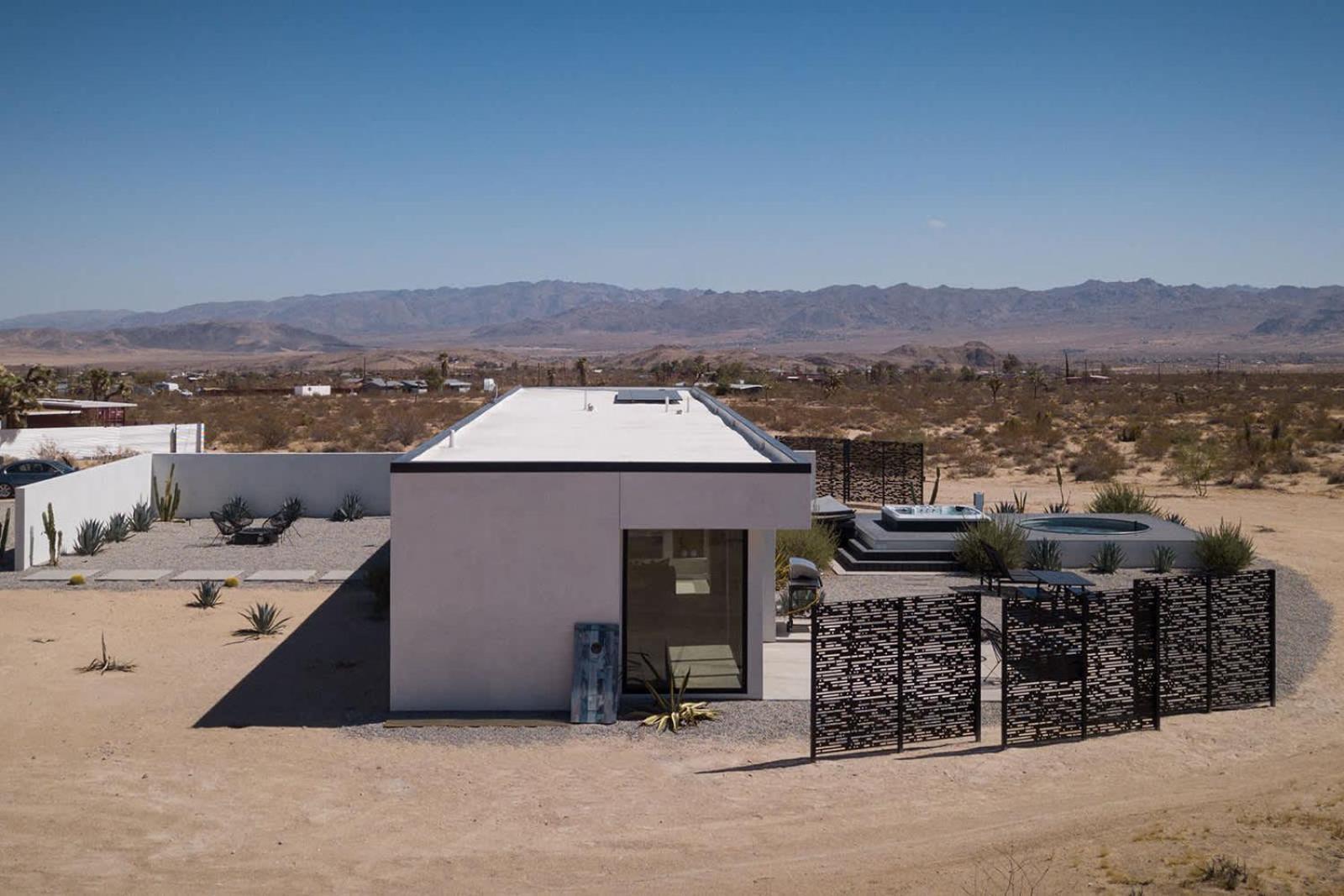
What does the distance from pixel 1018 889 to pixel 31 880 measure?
22.6 feet

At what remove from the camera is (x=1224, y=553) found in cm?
2081

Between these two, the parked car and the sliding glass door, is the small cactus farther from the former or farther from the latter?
the sliding glass door

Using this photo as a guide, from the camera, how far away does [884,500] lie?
2959 cm

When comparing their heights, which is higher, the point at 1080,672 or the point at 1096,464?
the point at 1096,464

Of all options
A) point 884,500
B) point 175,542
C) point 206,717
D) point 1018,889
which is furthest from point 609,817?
point 884,500

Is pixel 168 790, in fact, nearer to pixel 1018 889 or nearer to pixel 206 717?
pixel 206 717

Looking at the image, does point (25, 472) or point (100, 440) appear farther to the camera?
point (100, 440)

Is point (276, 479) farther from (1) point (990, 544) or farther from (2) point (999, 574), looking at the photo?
(2) point (999, 574)

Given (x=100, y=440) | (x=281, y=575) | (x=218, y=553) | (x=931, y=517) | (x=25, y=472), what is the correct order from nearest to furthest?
(x=281, y=575) < (x=931, y=517) < (x=218, y=553) < (x=25, y=472) < (x=100, y=440)

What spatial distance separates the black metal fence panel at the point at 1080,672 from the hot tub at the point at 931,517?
10.2 metres

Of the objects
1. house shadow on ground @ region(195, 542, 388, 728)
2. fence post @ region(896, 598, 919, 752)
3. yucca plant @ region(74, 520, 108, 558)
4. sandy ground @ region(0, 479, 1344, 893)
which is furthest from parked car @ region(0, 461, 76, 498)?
fence post @ region(896, 598, 919, 752)

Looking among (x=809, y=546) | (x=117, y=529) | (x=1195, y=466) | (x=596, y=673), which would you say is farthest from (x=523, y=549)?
(x=1195, y=466)

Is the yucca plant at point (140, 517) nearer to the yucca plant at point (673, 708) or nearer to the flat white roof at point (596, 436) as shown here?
the flat white roof at point (596, 436)

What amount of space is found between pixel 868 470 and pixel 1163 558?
31.2 ft
